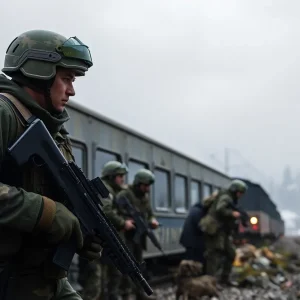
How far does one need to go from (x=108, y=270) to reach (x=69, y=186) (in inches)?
204

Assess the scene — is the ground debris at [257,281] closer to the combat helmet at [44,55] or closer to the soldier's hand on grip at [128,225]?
the soldier's hand on grip at [128,225]

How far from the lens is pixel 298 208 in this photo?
190 m

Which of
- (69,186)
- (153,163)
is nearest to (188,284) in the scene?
(153,163)

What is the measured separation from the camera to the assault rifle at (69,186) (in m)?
2.72

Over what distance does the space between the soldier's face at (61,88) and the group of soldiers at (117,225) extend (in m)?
4.29

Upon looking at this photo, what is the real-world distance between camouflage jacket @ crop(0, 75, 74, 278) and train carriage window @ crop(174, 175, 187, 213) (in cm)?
1125

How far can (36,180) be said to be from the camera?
281 centimetres

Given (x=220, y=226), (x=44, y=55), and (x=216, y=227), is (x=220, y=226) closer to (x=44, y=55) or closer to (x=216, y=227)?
(x=216, y=227)

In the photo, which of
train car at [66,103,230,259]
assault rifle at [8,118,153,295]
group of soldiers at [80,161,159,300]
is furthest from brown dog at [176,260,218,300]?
assault rifle at [8,118,153,295]

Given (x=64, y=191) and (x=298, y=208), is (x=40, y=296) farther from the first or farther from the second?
(x=298, y=208)

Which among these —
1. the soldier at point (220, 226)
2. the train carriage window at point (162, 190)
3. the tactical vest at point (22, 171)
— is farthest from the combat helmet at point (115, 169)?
the tactical vest at point (22, 171)

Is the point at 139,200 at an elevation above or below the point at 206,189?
below

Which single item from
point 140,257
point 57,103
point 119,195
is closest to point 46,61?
point 57,103

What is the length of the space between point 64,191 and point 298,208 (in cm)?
19189
